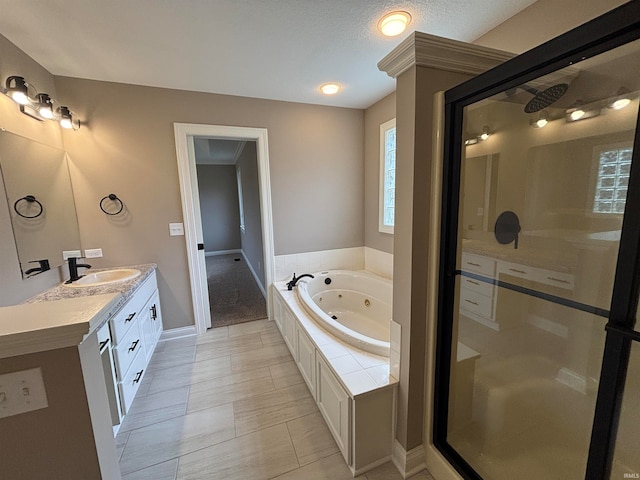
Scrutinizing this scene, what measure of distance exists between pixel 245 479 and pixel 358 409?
733 mm

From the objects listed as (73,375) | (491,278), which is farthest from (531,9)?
(73,375)

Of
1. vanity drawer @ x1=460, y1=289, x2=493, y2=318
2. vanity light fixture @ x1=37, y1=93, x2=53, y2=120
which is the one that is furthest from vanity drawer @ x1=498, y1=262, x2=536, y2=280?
vanity light fixture @ x1=37, y1=93, x2=53, y2=120

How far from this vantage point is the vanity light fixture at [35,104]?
5.62ft

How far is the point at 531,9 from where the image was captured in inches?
60.3

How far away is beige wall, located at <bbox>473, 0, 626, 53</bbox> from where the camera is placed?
51.7 inches

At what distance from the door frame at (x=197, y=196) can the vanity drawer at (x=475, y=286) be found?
216 centimetres

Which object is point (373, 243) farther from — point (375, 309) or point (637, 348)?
point (637, 348)

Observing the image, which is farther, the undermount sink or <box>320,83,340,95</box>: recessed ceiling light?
<box>320,83,340,95</box>: recessed ceiling light

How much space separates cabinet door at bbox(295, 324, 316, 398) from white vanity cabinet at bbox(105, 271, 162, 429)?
122 cm

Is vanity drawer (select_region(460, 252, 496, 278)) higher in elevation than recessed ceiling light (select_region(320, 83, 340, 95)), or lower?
lower

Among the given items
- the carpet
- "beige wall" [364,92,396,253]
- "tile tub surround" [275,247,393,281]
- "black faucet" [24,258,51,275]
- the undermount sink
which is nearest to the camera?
"black faucet" [24,258,51,275]

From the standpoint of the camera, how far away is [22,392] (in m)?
0.71

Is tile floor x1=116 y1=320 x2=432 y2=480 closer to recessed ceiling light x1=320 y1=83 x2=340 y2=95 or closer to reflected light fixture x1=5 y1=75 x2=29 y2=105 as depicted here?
reflected light fixture x1=5 y1=75 x2=29 y2=105

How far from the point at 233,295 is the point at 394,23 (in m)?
3.79
